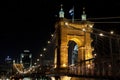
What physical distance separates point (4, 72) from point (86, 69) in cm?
9948

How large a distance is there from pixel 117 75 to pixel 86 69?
33.5 ft

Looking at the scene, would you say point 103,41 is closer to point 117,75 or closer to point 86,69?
point 86,69

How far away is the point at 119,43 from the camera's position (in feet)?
89.6

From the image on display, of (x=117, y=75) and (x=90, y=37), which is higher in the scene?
(x=90, y=37)

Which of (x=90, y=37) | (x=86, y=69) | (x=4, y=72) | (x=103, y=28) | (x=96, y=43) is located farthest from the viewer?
(x=4, y=72)

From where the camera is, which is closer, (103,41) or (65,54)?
(103,41)

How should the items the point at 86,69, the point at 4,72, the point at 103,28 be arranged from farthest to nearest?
the point at 4,72 → the point at 103,28 → the point at 86,69

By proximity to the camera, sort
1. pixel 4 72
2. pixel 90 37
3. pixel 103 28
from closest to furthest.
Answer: pixel 103 28 → pixel 90 37 → pixel 4 72

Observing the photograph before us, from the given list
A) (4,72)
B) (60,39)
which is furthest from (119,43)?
(4,72)

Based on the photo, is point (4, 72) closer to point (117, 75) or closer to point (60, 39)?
point (60, 39)

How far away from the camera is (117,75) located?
55.0ft

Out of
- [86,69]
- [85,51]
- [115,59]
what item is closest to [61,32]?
[85,51]

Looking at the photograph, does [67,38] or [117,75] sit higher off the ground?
[67,38]

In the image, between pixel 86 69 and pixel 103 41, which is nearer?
pixel 86 69
